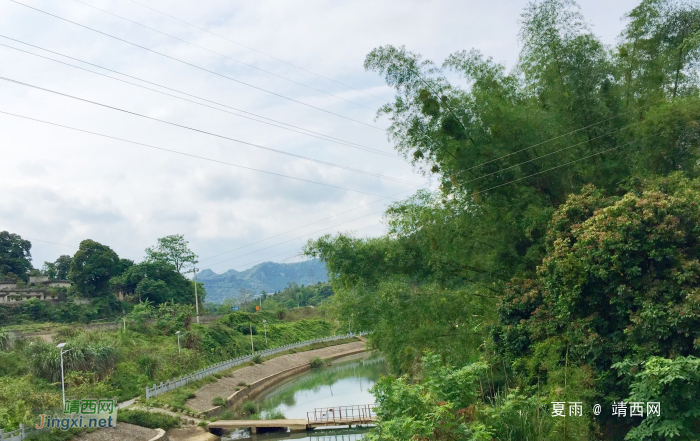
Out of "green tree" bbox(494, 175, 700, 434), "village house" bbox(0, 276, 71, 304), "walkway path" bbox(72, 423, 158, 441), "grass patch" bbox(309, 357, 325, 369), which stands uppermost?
"village house" bbox(0, 276, 71, 304)

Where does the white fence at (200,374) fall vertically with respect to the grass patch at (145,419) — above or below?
above

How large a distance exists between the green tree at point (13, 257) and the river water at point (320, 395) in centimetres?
Result: 1808

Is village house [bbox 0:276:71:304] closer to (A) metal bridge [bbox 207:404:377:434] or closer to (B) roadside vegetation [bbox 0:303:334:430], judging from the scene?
(B) roadside vegetation [bbox 0:303:334:430]

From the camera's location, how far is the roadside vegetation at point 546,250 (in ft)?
22.0

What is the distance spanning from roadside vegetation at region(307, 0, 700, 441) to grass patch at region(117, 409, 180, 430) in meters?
7.38

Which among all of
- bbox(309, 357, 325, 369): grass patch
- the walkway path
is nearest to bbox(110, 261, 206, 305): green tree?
bbox(309, 357, 325, 369): grass patch

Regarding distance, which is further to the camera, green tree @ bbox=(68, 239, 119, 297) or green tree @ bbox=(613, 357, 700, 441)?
green tree @ bbox=(68, 239, 119, 297)

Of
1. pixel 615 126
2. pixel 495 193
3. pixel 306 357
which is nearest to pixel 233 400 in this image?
pixel 306 357

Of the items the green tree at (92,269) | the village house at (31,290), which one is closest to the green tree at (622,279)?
the village house at (31,290)

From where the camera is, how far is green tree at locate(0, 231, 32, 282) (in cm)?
3331

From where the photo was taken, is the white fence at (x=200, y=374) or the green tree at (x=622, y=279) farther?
the white fence at (x=200, y=374)

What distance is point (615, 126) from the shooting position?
9469 mm

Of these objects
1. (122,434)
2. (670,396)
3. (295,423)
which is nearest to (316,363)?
(295,423)

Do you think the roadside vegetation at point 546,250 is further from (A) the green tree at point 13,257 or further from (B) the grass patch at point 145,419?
(A) the green tree at point 13,257
